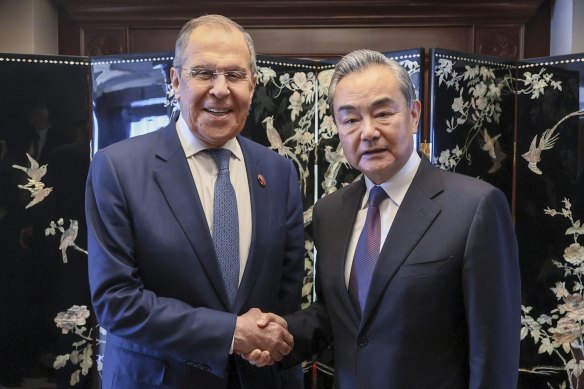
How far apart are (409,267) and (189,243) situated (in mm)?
543

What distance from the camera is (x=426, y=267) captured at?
158 centimetres

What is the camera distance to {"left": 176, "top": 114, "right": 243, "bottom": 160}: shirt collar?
190 cm

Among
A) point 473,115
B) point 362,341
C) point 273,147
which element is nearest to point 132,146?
point 362,341

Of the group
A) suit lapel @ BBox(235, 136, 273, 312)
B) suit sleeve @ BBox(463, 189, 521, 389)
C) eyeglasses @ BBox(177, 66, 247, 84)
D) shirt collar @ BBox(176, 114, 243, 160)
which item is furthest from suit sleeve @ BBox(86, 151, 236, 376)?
suit sleeve @ BBox(463, 189, 521, 389)

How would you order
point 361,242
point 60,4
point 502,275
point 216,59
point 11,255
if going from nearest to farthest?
point 502,275, point 361,242, point 216,59, point 11,255, point 60,4

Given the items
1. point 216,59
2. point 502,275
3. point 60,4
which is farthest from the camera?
point 60,4

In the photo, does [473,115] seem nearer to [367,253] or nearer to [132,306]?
[367,253]

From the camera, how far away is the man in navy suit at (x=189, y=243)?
1.73 meters

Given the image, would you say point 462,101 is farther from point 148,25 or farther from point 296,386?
point 148,25

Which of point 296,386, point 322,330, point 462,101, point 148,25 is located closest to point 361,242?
point 322,330

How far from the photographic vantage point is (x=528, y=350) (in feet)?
9.28

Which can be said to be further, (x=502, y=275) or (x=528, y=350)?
(x=528, y=350)

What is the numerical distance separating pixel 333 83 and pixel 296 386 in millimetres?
847

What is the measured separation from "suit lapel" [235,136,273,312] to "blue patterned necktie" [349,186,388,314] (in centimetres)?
27
